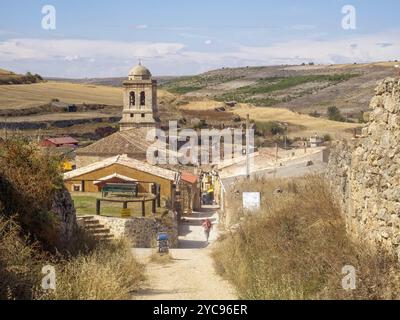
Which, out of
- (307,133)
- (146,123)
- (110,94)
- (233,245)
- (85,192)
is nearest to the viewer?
(233,245)

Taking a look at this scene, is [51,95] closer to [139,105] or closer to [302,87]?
[139,105]

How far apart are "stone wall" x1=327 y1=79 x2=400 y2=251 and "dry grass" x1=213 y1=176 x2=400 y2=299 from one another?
1.01 feet

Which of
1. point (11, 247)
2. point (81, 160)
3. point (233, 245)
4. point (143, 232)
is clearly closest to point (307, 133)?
point (81, 160)

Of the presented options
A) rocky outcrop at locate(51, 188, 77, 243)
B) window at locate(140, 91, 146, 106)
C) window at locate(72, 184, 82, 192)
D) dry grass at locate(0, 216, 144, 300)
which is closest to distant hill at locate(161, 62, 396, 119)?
window at locate(140, 91, 146, 106)

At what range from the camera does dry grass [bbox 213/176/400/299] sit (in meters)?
7.59

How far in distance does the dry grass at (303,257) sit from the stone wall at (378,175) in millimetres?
309

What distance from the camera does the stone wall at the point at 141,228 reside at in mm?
20188

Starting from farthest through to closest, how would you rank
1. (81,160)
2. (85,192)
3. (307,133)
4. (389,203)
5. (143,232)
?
(307,133), (81,160), (85,192), (143,232), (389,203)

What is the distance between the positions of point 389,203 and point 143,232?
1384cm

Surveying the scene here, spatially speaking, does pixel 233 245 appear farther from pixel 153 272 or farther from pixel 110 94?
pixel 110 94

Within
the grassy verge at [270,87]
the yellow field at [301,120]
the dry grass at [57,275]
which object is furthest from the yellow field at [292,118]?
the dry grass at [57,275]

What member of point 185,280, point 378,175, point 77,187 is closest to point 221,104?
point 77,187

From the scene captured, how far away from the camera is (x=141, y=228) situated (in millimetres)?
21203

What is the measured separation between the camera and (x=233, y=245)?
41.4 feet
